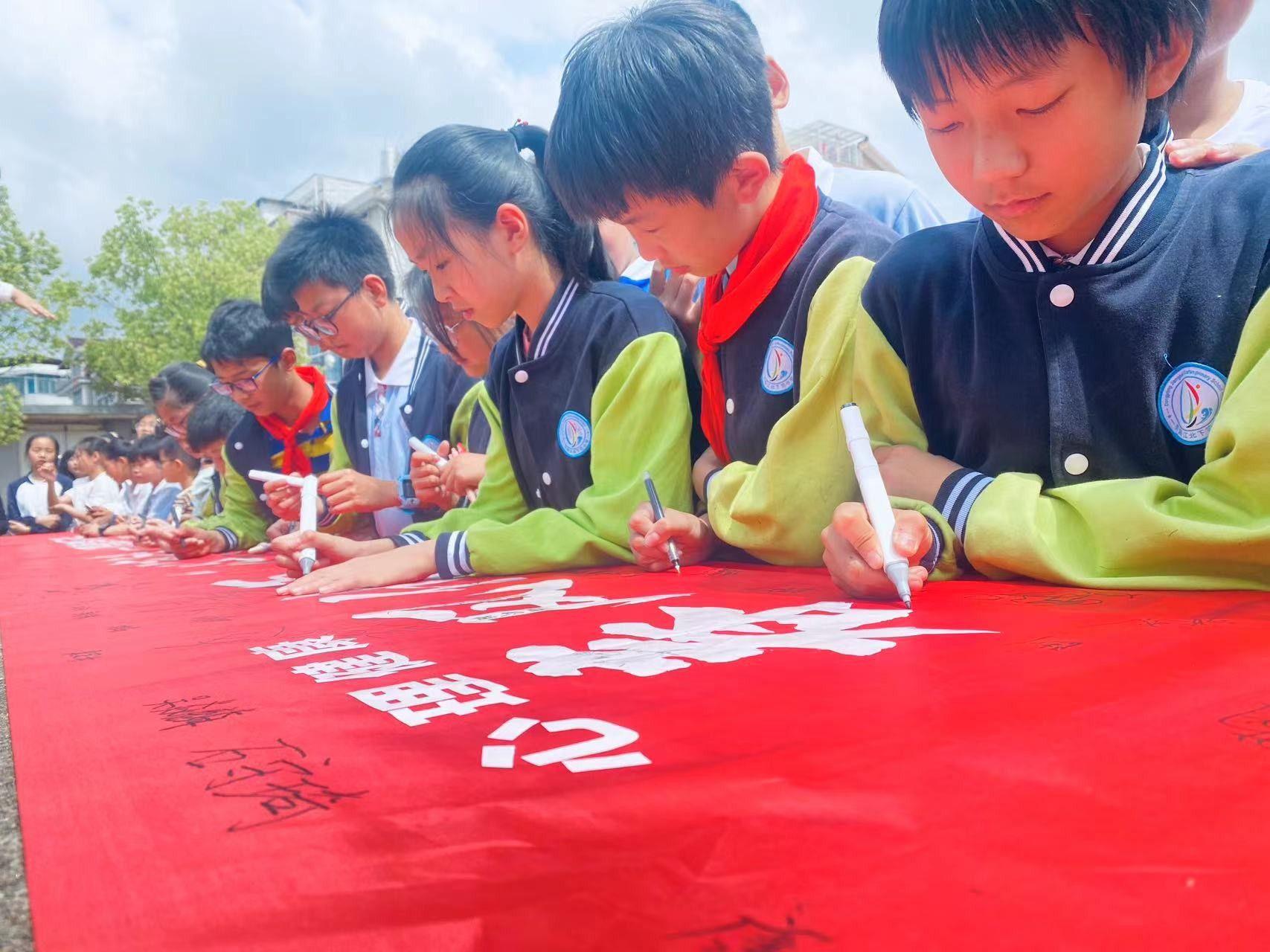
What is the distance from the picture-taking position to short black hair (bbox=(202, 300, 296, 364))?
290 centimetres

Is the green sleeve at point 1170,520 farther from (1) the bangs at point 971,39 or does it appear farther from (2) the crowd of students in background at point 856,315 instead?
(1) the bangs at point 971,39

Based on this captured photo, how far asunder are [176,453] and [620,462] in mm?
5402

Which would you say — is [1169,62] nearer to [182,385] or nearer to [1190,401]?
[1190,401]

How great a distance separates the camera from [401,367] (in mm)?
2482

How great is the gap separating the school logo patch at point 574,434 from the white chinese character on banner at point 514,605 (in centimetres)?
45

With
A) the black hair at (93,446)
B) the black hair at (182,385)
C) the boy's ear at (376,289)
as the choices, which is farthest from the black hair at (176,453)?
the boy's ear at (376,289)

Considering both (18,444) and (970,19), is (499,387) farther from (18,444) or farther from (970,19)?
(18,444)

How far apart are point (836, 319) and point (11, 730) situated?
927 millimetres

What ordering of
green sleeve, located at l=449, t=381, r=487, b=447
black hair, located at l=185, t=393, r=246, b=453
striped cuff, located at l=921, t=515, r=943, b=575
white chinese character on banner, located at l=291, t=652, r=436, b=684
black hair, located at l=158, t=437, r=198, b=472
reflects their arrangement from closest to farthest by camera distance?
white chinese character on banner, located at l=291, t=652, r=436, b=684
striped cuff, located at l=921, t=515, r=943, b=575
green sleeve, located at l=449, t=381, r=487, b=447
black hair, located at l=185, t=393, r=246, b=453
black hair, located at l=158, t=437, r=198, b=472

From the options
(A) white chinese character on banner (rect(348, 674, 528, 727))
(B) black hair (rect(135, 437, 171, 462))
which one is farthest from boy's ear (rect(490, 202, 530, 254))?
(B) black hair (rect(135, 437, 171, 462))

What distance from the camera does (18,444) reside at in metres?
16.8

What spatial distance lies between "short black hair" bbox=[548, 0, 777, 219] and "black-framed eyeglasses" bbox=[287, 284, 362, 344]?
1.27 metres

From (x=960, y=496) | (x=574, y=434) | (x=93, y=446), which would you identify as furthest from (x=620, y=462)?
(x=93, y=446)

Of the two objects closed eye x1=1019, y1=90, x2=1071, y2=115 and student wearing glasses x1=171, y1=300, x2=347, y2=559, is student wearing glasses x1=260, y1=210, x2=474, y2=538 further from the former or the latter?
closed eye x1=1019, y1=90, x2=1071, y2=115
